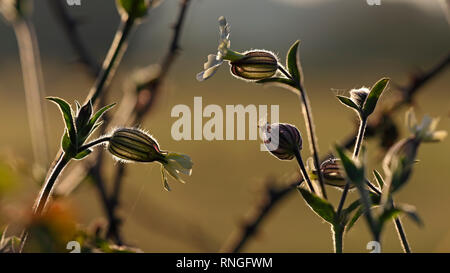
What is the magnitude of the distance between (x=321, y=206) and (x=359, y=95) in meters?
0.11

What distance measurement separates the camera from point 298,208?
4.32 meters

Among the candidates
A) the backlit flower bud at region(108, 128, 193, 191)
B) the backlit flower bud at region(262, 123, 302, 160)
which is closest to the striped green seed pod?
the backlit flower bud at region(108, 128, 193, 191)

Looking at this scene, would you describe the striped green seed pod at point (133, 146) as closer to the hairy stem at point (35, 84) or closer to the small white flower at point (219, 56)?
the small white flower at point (219, 56)

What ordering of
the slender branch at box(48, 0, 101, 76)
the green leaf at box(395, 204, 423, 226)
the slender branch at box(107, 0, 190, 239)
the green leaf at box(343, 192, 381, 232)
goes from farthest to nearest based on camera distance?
the slender branch at box(48, 0, 101, 76), the slender branch at box(107, 0, 190, 239), the green leaf at box(343, 192, 381, 232), the green leaf at box(395, 204, 423, 226)

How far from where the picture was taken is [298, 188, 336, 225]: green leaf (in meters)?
0.37

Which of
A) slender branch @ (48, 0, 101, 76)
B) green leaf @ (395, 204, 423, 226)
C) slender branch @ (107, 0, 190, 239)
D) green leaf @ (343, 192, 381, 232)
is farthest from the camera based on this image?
slender branch @ (48, 0, 101, 76)

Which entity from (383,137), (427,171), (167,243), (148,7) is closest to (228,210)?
(167,243)

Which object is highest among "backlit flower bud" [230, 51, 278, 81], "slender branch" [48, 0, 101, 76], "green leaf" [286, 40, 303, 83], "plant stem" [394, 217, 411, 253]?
"slender branch" [48, 0, 101, 76]

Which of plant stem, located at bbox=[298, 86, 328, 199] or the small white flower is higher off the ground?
the small white flower

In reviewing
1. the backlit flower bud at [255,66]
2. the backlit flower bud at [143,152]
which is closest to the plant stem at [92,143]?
the backlit flower bud at [143,152]

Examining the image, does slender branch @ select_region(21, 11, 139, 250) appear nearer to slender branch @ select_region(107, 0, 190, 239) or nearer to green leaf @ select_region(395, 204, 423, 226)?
slender branch @ select_region(107, 0, 190, 239)

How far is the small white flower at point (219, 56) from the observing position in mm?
449

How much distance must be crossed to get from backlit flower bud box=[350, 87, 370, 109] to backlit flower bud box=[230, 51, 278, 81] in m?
0.07
